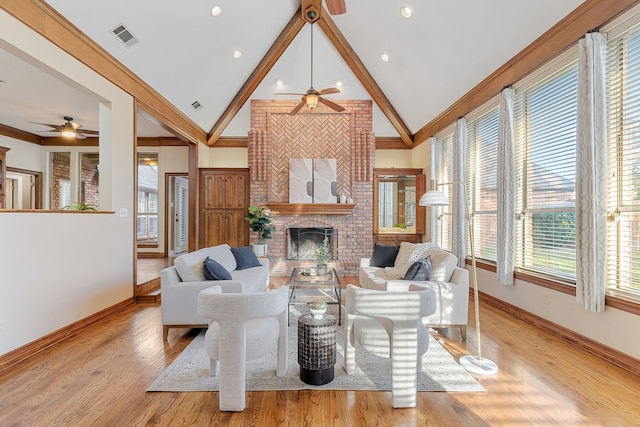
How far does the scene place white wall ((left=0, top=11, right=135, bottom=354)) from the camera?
253 centimetres

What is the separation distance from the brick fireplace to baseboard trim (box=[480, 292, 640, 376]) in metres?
3.17

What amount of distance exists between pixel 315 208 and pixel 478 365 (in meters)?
4.41

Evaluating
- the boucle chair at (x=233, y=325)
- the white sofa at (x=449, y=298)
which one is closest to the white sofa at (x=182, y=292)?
the boucle chair at (x=233, y=325)

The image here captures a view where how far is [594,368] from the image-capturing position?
248 centimetres

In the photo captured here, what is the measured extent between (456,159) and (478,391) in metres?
3.80

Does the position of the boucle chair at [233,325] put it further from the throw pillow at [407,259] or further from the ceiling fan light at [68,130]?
the ceiling fan light at [68,130]

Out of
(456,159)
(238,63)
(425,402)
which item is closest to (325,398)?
(425,402)

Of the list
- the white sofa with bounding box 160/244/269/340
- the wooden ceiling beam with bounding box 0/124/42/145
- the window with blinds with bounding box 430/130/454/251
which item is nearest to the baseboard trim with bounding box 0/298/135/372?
the white sofa with bounding box 160/244/269/340

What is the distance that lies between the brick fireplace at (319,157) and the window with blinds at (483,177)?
2.20m

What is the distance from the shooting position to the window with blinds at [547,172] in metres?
3.15

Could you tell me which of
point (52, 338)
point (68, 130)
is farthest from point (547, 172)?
Result: point (68, 130)

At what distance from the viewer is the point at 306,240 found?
676cm

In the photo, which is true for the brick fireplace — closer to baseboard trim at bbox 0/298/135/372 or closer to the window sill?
the window sill

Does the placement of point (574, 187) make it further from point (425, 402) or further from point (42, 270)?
point (42, 270)
